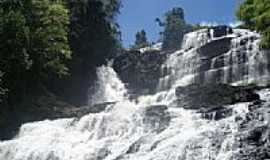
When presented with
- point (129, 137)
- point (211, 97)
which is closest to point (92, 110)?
point (129, 137)

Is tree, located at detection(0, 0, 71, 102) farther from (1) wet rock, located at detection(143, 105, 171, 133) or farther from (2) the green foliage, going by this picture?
(2) the green foliage

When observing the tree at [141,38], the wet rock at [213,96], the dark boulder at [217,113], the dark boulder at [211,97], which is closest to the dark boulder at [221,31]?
the dark boulder at [211,97]

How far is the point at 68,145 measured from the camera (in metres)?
24.8

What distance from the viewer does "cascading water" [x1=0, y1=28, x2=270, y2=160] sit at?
1975cm

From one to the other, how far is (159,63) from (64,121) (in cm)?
1824

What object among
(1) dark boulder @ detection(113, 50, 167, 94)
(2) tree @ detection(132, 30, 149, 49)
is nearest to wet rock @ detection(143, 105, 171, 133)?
(1) dark boulder @ detection(113, 50, 167, 94)

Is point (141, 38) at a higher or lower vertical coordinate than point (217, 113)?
higher

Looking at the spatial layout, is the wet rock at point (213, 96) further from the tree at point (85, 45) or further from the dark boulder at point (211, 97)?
the tree at point (85, 45)

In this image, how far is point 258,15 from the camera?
22.8 meters

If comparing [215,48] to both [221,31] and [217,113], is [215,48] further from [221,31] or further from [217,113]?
[217,113]

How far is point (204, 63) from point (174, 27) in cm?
3576

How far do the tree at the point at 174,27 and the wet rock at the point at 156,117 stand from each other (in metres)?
38.4

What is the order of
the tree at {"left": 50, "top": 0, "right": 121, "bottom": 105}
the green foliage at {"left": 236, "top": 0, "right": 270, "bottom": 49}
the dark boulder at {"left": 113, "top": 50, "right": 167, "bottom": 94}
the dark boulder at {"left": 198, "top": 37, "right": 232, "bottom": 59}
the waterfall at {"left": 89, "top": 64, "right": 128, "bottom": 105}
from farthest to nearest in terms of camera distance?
the dark boulder at {"left": 113, "top": 50, "right": 167, "bottom": 94}
the waterfall at {"left": 89, "top": 64, "right": 128, "bottom": 105}
the tree at {"left": 50, "top": 0, "right": 121, "bottom": 105}
the dark boulder at {"left": 198, "top": 37, "right": 232, "bottom": 59}
the green foliage at {"left": 236, "top": 0, "right": 270, "bottom": 49}

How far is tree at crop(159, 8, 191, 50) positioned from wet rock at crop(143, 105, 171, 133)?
3841 cm
